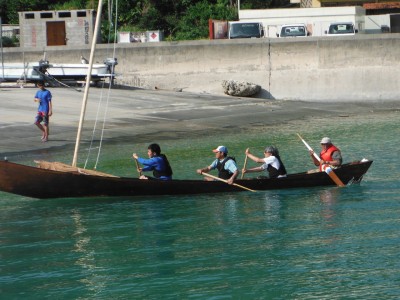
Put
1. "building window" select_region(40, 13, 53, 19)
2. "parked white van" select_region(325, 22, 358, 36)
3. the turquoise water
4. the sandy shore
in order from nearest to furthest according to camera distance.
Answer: the turquoise water < the sandy shore < "parked white van" select_region(325, 22, 358, 36) < "building window" select_region(40, 13, 53, 19)

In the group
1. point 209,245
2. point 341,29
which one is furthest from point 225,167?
point 341,29

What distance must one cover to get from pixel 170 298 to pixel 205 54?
28364 mm

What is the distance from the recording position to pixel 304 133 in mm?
32094

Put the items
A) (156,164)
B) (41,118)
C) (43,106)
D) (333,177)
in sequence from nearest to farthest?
1. (156,164)
2. (333,177)
3. (43,106)
4. (41,118)

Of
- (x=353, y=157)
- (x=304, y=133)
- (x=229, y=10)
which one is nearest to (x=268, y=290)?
(x=353, y=157)

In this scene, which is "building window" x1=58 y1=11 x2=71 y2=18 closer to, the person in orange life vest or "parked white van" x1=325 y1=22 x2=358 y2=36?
"parked white van" x1=325 y1=22 x2=358 y2=36

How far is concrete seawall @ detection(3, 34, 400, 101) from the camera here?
135 feet

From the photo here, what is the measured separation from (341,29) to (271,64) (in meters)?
4.97

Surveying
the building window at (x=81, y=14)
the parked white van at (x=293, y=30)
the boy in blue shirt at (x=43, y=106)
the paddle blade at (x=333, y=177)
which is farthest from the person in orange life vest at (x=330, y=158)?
the building window at (x=81, y=14)

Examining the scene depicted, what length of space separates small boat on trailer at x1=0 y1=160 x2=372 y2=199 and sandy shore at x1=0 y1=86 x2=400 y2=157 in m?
6.63

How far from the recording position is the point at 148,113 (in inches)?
1379

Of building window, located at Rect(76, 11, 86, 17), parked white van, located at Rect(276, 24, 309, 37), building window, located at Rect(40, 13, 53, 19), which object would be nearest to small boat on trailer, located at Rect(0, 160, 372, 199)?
parked white van, located at Rect(276, 24, 309, 37)

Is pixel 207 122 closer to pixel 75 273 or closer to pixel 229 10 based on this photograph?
pixel 75 273

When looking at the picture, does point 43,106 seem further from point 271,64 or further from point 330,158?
point 271,64
